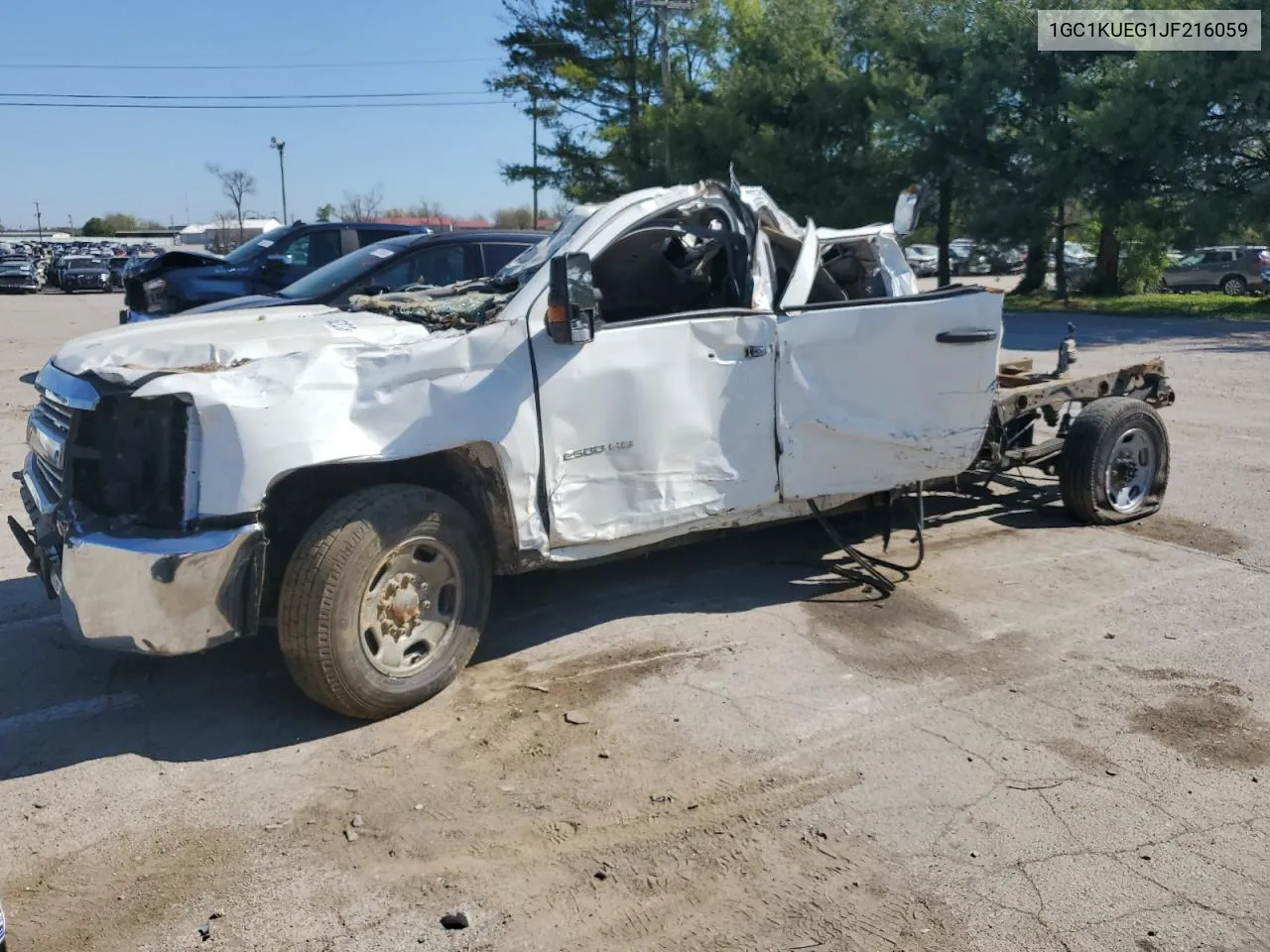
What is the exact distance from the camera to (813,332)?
18.4 ft

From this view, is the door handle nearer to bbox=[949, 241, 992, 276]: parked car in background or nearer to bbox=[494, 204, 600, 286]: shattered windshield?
bbox=[494, 204, 600, 286]: shattered windshield

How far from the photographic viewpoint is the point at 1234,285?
1198 inches

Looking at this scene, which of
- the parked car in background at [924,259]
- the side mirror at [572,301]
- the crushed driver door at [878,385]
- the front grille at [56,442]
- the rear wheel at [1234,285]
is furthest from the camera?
the parked car in background at [924,259]

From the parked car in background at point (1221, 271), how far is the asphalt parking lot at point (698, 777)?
2722 cm

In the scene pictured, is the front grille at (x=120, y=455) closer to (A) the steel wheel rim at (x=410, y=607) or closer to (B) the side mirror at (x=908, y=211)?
(A) the steel wheel rim at (x=410, y=607)

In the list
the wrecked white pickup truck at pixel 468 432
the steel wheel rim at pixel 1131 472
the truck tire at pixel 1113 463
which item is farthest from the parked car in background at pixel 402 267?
the steel wheel rim at pixel 1131 472

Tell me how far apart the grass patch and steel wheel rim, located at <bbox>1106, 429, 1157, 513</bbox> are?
17.6 metres

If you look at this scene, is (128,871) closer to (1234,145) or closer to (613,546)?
(613,546)

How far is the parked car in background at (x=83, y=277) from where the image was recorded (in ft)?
138

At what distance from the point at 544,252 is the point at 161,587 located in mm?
2458

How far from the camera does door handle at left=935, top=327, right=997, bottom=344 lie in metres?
5.95

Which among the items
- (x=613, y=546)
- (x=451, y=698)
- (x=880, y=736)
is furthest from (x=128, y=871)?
(x=880, y=736)

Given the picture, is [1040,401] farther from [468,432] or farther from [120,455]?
[120,455]

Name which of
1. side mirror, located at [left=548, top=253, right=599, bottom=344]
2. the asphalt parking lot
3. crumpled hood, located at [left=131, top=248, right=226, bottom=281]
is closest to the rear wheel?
crumpled hood, located at [left=131, top=248, right=226, bottom=281]
